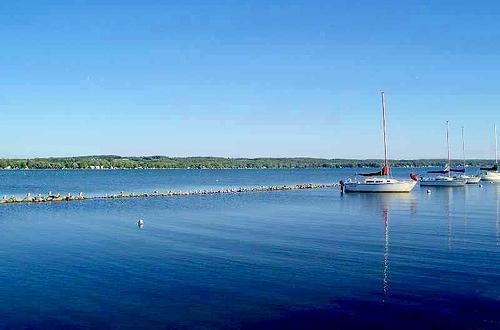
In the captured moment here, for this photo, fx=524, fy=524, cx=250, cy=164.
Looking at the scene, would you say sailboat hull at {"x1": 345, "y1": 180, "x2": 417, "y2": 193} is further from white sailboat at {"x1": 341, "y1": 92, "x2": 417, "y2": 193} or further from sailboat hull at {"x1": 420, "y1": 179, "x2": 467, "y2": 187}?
sailboat hull at {"x1": 420, "y1": 179, "x2": 467, "y2": 187}

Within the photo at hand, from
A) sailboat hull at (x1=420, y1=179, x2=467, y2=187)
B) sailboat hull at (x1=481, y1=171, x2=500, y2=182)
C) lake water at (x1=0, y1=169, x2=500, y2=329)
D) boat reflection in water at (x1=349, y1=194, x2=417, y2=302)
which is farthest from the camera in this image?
sailboat hull at (x1=481, y1=171, x2=500, y2=182)

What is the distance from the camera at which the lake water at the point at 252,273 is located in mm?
19781

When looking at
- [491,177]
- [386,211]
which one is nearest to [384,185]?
[386,211]

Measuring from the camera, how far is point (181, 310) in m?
20.6

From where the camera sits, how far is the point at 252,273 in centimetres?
2653

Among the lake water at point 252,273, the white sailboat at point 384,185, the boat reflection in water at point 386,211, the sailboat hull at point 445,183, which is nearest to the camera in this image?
the lake water at point 252,273

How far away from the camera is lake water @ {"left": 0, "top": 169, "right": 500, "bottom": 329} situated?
19.8 metres

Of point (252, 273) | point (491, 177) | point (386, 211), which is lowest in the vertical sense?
point (386, 211)

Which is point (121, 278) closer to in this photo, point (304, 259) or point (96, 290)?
point (96, 290)

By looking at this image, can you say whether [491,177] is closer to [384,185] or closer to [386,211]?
[384,185]

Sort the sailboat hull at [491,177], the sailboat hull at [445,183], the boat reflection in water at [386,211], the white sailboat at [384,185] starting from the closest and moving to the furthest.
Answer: the boat reflection in water at [386,211], the white sailboat at [384,185], the sailboat hull at [445,183], the sailboat hull at [491,177]

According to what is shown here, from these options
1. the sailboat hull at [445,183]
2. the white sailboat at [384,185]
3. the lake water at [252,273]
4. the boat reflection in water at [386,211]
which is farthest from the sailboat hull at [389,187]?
the lake water at [252,273]

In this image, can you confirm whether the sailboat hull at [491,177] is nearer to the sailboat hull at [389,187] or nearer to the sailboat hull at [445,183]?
the sailboat hull at [445,183]

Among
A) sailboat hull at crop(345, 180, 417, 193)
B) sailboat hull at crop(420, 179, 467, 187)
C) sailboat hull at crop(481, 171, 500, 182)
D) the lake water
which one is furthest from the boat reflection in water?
sailboat hull at crop(481, 171, 500, 182)
